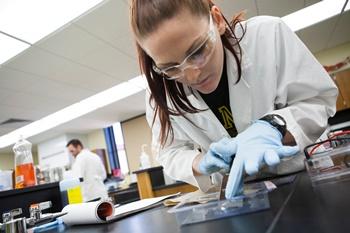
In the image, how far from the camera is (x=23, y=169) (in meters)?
1.32

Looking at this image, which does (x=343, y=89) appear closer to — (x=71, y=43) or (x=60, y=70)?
(x=71, y=43)

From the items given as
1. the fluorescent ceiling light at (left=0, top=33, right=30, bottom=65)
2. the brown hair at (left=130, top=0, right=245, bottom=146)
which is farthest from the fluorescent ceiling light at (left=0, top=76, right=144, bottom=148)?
the brown hair at (left=130, top=0, right=245, bottom=146)

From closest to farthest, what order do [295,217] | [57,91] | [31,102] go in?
[295,217], [57,91], [31,102]

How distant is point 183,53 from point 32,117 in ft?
16.6

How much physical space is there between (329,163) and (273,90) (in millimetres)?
315

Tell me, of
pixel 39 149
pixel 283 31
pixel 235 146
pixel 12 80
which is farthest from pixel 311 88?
pixel 39 149

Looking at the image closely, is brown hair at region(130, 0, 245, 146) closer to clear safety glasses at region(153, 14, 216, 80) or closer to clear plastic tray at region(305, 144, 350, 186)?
clear safety glasses at region(153, 14, 216, 80)

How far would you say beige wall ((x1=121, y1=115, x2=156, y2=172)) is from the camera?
6633 mm

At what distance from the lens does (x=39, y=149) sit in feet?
23.8

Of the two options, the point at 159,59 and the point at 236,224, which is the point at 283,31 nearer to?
the point at 159,59

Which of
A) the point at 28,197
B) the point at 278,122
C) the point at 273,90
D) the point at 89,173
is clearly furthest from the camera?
the point at 89,173

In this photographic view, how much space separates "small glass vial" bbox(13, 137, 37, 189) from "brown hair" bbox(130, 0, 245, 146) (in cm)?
73

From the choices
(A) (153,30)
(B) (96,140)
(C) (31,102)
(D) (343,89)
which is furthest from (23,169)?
(B) (96,140)

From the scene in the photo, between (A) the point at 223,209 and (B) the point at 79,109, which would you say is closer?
(A) the point at 223,209
